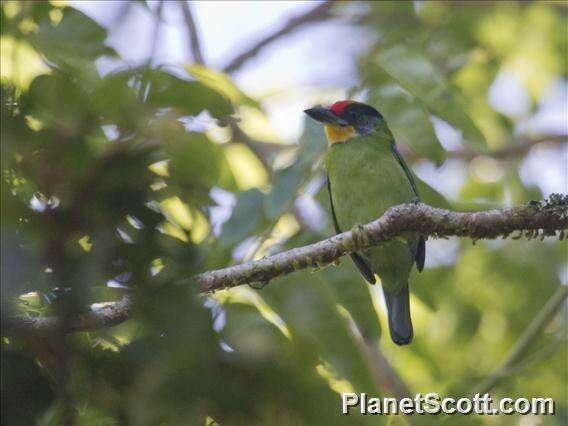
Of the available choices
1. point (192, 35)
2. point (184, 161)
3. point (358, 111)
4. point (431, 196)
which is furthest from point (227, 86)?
point (192, 35)

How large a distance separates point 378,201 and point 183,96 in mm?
2380

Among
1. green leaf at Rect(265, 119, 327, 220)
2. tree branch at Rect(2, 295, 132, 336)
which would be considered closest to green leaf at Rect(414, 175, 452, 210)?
green leaf at Rect(265, 119, 327, 220)

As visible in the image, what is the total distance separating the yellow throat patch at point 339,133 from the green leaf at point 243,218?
4.87ft

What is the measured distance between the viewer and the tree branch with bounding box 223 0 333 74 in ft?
22.2

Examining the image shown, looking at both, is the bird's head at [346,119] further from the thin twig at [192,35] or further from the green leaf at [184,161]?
the green leaf at [184,161]

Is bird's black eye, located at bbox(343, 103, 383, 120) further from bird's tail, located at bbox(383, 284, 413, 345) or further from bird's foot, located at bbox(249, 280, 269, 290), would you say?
bird's foot, located at bbox(249, 280, 269, 290)

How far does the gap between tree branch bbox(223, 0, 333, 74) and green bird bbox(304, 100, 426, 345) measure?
242cm

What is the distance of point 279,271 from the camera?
284 centimetres

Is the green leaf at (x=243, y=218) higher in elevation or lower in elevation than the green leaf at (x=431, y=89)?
lower

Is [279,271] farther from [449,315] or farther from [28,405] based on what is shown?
[449,315]

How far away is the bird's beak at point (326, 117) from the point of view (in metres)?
4.64

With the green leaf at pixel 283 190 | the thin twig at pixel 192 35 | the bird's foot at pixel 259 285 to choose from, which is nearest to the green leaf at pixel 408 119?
the green leaf at pixel 283 190

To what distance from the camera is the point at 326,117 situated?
4660 mm

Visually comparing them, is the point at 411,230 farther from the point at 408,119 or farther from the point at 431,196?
the point at 408,119
